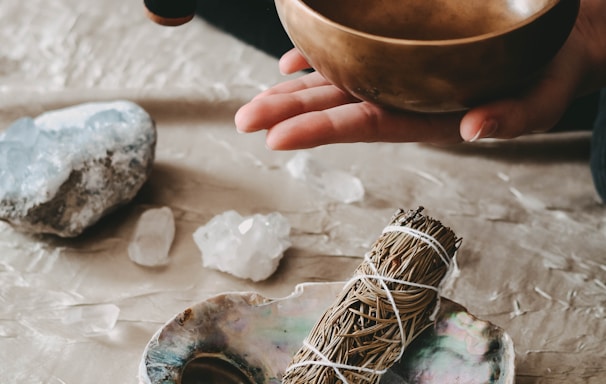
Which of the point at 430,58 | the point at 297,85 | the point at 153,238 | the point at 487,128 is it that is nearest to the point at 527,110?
the point at 487,128

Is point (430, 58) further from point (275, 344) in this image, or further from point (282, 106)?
point (275, 344)

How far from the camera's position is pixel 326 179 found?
1.25 meters

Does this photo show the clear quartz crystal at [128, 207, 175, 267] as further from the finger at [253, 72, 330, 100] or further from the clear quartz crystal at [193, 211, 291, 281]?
the finger at [253, 72, 330, 100]

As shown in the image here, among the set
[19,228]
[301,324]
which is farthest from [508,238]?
[19,228]

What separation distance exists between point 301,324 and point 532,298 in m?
0.37

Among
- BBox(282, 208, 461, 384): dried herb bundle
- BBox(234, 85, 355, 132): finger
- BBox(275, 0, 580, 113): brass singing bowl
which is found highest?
BBox(275, 0, 580, 113): brass singing bowl

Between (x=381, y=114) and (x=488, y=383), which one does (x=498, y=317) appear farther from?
(x=381, y=114)

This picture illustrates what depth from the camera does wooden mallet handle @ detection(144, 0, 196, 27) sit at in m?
0.94

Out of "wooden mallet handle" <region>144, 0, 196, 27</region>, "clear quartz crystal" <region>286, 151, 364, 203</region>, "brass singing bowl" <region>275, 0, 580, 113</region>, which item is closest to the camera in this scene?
"brass singing bowl" <region>275, 0, 580, 113</region>

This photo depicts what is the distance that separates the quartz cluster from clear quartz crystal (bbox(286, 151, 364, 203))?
248 millimetres

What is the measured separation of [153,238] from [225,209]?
0.45 feet

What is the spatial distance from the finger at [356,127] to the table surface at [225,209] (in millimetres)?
274

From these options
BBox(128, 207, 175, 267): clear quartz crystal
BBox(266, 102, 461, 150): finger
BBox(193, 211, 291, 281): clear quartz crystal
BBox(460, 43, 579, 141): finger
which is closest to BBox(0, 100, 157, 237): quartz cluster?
BBox(128, 207, 175, 267): clear quartz crystal

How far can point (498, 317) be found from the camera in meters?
1.05
